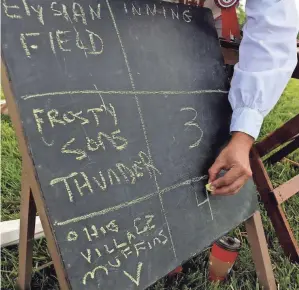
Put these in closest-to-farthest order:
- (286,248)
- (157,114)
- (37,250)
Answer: (157,114), (37,250), (286,248)

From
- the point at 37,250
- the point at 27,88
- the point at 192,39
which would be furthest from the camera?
the point at 37,250

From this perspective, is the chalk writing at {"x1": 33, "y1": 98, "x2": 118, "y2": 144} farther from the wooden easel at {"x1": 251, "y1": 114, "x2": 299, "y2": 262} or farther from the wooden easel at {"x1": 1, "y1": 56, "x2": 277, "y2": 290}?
the wooden easel at {"x1": 251, "y1": 114, "x2": 299, "y2": 262}

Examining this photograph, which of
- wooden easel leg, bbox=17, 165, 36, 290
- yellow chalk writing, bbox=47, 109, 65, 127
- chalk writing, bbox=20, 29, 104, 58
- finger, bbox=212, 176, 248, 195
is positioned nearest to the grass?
wooden easel leg, bbox=17, 165, 36, 290

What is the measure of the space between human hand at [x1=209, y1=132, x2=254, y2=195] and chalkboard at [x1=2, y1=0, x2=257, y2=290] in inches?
1.9

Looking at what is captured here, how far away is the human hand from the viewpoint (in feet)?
5.26

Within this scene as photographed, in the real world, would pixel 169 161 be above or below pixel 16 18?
below

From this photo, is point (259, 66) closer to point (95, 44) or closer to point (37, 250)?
point (95, 44)

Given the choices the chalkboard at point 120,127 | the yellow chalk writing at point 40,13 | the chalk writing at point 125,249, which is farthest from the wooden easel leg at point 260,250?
the yellow chalk writing at point 40,13

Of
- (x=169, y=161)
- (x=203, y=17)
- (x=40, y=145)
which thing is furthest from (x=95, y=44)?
(x=203, y=17)

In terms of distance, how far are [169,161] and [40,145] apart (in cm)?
52

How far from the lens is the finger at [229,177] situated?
62.9 inches

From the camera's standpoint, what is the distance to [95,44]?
1307 millimetres

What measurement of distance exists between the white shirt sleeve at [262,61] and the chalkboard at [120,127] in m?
0.11

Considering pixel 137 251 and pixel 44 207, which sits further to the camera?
pixel 137 251
